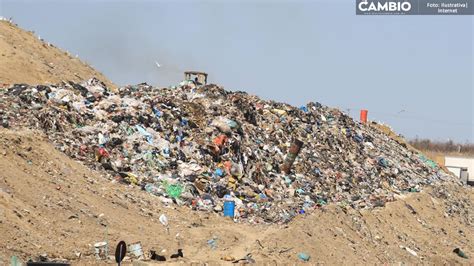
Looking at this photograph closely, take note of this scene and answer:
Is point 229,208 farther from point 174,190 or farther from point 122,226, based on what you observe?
point 122,226

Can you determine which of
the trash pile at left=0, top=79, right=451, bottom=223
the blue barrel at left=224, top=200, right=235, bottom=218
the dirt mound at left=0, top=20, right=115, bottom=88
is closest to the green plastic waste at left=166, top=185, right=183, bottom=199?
the trash pile at left=0, top=79, right=451, bottom=223

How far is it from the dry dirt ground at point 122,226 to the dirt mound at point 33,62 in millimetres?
9277

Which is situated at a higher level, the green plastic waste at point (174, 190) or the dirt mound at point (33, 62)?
the dirt mound at point (33, 62)

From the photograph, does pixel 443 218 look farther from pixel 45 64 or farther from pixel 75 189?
pixel 45 64

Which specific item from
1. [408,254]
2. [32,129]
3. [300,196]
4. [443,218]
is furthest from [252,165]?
[443,218]

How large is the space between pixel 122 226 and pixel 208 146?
472 cm

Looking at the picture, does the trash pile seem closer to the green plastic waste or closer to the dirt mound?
the green plastic waste

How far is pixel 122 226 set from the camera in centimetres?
1224

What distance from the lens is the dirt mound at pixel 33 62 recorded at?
74.9 feet

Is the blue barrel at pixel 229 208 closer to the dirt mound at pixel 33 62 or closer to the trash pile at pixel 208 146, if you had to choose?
the trash pile at pixel 208 146

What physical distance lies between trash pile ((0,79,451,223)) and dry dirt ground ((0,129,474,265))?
65 centimetres

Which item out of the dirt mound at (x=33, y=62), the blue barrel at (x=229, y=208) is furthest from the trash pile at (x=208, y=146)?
the dirt mound at (x=33, y=62)

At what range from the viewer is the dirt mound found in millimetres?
22844

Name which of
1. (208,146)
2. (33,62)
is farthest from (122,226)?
(33,62)
